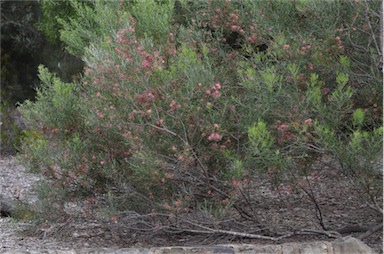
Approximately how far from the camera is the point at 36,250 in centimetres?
552

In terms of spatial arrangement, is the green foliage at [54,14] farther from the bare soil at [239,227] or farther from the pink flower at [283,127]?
the pink flower at [283,127]

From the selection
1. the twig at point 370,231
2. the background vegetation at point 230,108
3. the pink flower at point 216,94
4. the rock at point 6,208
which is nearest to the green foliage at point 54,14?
the rock at point 6,208

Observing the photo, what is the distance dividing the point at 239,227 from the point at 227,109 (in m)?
1.02

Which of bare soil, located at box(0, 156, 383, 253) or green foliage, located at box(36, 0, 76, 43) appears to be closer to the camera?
bare soil, located at box(0, 156, 383, 253)

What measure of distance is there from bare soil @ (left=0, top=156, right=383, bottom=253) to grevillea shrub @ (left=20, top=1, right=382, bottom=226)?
224mm

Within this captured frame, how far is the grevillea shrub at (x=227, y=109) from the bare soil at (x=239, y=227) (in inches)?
8.8

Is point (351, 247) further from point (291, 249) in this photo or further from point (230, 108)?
point (230, 108)

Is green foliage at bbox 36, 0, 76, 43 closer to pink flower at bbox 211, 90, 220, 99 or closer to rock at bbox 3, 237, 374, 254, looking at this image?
pink flower at bbox 211, 90, 220, 99

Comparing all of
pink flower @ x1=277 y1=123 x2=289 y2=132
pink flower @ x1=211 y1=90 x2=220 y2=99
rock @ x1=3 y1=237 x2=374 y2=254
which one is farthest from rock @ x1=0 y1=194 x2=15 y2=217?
pink flower @ x1=277 y1=123 x2=289 y2=132

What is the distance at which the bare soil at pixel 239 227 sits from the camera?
5.73 metres

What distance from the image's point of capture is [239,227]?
5.79 meters

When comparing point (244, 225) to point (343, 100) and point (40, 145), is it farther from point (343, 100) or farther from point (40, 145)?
point (40, 145)

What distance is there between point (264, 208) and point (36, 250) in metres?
1.98

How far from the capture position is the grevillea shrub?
5.03m
